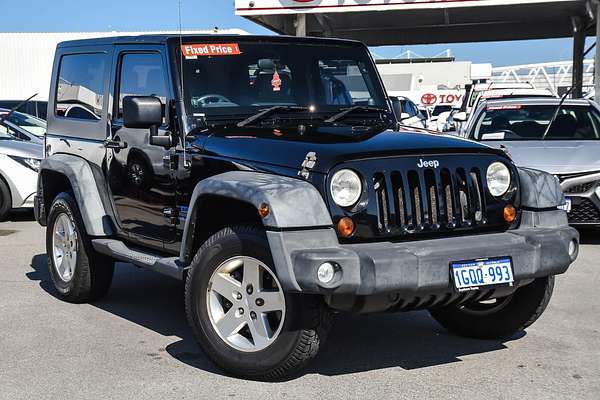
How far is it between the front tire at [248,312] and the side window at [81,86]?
→ 214 centimetres

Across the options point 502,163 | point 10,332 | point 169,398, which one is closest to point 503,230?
point 502,163

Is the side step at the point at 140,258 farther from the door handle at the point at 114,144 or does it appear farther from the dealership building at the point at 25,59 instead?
the dealership building at the point at 25,59

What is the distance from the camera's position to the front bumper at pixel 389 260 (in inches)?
164

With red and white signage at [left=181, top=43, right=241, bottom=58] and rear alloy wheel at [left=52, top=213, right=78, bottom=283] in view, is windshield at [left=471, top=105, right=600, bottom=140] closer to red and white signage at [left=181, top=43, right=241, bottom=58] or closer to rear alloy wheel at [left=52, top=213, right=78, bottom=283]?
red and white signage at [left=181, top=43, right=241, bottom=58]

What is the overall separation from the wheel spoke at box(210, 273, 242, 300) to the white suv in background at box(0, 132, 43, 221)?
7211 mm

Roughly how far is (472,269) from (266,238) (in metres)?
1.08

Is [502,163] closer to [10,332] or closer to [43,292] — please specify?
[10,332]

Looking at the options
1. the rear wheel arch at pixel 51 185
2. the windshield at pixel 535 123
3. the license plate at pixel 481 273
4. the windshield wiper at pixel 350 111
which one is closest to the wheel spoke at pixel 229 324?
the license plate at pixel 481 273

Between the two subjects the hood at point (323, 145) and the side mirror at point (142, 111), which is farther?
the side mirror at point (142, 111)

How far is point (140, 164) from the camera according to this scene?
5.78 m

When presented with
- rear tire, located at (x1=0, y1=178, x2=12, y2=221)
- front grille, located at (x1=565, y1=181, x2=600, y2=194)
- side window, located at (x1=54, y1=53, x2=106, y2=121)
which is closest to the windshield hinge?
side window, located at (x1=54, y1=53, x2=106, y2=121)

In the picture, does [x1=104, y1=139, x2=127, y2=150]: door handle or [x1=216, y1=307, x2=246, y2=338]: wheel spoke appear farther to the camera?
[x1=104, y1=139, x2=127, y2=150]: door handle

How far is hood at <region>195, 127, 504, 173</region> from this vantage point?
14.9 ft

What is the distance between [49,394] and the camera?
4496mm
